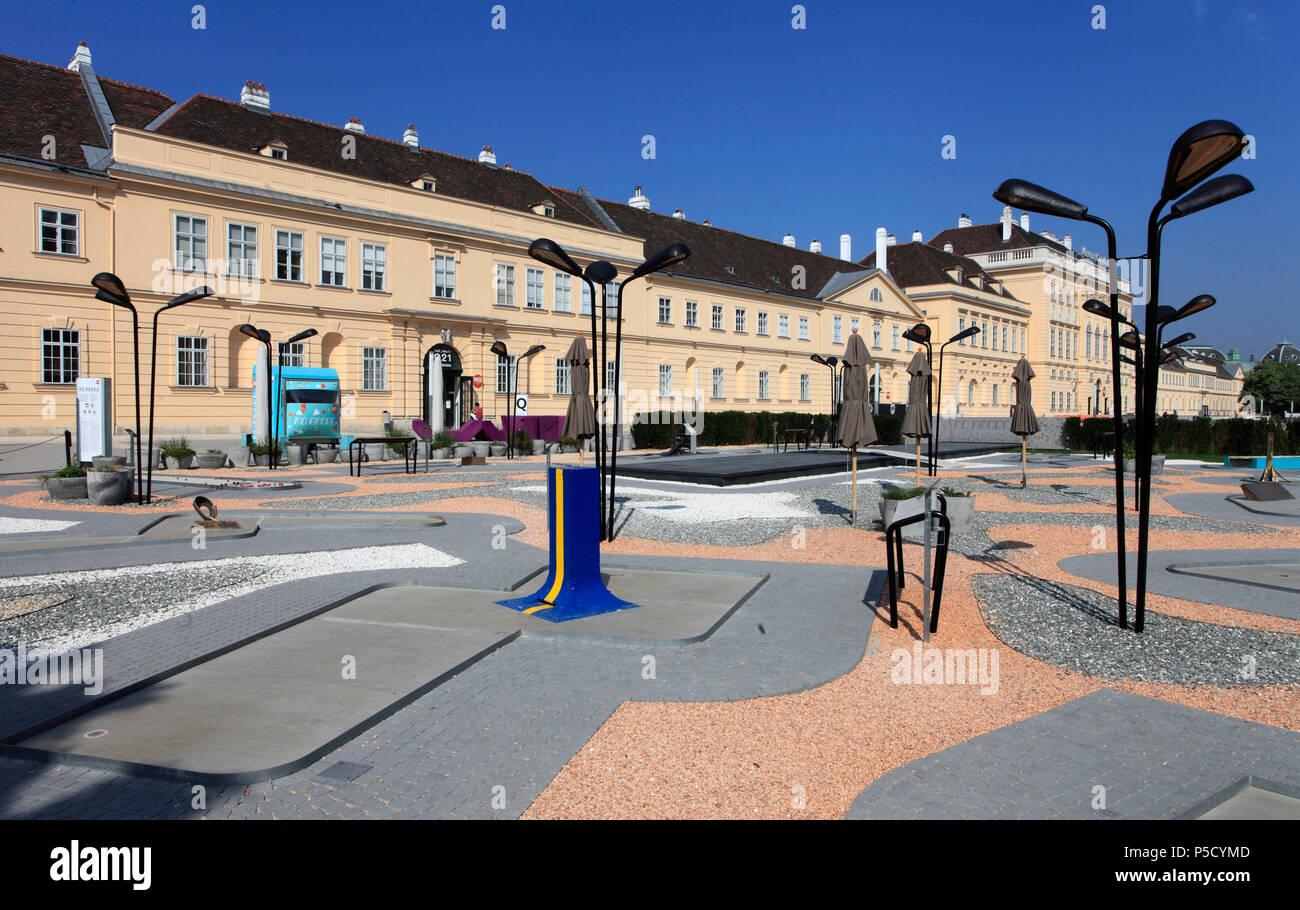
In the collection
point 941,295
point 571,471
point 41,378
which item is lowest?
point 571,471

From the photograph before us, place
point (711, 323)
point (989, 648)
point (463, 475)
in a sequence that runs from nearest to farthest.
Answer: point (989, 648), point (463, 475), point (711, 323)

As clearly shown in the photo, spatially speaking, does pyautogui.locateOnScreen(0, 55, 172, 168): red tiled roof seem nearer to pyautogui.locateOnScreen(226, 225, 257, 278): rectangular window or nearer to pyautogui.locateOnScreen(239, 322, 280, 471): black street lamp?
pyautogui.locateOnScreen(226, 225, 257, 278): rectangular window

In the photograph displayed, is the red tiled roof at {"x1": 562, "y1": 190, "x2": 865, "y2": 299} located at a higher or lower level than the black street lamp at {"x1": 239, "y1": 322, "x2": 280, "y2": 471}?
higher

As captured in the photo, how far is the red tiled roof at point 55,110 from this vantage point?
90.9 feet

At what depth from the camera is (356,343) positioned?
3412cm

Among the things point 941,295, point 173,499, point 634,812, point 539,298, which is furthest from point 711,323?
point 634,812

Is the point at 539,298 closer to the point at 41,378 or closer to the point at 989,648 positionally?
the point at 41,378

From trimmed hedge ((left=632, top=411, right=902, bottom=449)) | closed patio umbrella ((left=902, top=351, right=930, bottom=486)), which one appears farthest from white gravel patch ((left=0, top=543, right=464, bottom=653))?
trimmed hedge ((left=632, top=411, right=902, bottom=449))

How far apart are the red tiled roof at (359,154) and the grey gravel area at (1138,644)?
3311 centimetres

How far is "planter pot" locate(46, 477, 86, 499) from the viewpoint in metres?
15.5

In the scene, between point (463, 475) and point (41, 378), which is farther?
point (41, 378)

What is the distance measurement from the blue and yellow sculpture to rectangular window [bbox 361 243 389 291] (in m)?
30.3

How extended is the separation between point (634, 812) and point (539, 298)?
38.9 m

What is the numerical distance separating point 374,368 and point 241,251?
6.68 m
